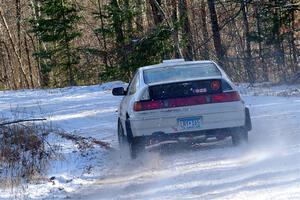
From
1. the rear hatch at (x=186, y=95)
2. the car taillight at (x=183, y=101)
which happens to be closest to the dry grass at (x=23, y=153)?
the rear hatch at (x=186, y=95)

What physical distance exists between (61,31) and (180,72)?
2436 centimetres

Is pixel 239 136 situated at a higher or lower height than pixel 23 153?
lower

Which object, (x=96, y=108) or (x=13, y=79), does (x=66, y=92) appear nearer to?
(x=96, y=108)

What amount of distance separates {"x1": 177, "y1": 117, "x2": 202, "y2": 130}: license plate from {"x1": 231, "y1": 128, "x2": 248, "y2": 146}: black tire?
65cm

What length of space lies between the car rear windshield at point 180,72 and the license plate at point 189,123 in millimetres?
684

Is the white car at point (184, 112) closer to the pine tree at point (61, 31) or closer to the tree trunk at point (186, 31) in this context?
the tree trunk at point (186, 31)

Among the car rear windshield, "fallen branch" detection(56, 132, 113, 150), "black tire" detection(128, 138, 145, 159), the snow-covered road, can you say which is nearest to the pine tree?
"fallen branch" detection(56, 132, 113, 150)

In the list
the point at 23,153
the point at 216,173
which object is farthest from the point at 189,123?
the point at 23,153

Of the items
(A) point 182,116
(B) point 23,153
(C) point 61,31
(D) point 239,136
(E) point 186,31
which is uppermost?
(C) point 61,31

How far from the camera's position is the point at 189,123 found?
988 centimetres

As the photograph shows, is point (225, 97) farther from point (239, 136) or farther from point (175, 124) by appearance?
point (175, 124)

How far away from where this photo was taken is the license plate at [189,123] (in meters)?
9.88

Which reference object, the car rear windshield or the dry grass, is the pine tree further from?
the car rear windshield

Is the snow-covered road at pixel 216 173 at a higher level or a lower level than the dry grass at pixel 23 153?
lower
